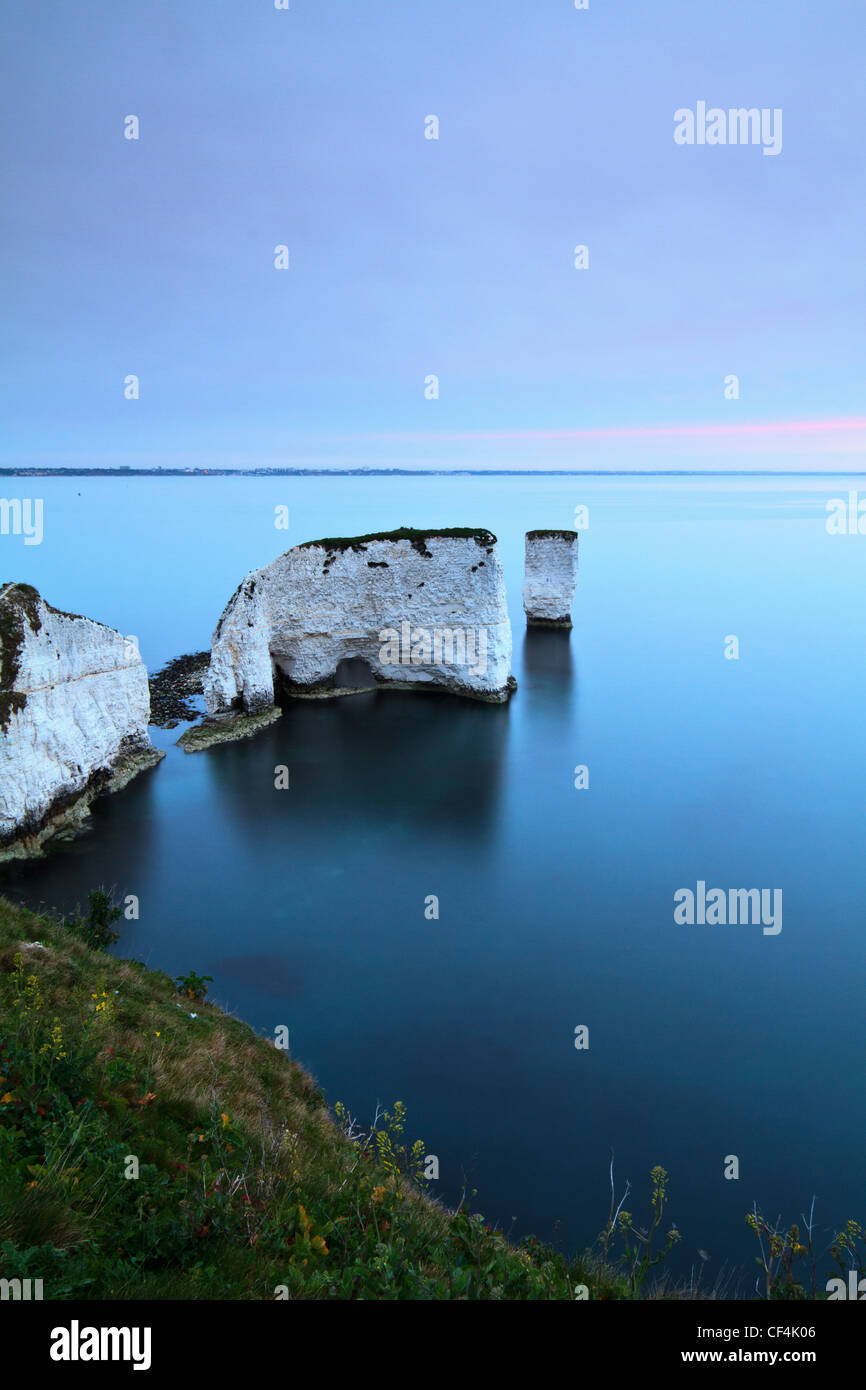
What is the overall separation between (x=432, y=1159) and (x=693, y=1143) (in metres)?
4.71

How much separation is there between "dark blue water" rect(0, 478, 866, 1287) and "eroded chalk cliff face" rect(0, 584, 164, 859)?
138cm

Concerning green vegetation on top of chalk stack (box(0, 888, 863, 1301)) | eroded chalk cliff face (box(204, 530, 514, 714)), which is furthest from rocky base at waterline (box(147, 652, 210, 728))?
green vegetation on top of chalk stack (box(0, 888, 863, 1301))

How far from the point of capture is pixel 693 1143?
13.7m

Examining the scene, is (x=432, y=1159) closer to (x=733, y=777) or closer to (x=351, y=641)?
(x=733, y=777)

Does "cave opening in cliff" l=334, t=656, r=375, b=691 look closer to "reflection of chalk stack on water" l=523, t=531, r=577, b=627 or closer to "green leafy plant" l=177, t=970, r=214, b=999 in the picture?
"reflection of chalk stack on water" l=523, t=531, r=577, b=627

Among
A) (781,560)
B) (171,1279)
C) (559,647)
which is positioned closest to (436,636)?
(559,647)

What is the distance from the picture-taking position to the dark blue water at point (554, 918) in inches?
541

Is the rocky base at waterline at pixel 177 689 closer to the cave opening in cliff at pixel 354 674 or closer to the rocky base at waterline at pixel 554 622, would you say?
the cave opening in cliff at pixel 354 674

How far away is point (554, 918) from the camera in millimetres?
20391

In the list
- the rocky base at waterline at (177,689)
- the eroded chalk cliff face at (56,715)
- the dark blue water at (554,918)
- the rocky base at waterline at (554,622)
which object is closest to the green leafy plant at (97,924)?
the dark blue water at (554,918)

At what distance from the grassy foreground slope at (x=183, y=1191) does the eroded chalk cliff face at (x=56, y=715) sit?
12.9 meters

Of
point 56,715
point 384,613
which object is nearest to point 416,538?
point 384,613

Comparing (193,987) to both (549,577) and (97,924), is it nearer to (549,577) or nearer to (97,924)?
(97,924)

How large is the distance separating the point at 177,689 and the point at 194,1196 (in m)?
35.7
